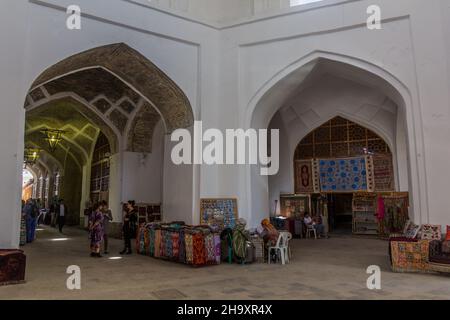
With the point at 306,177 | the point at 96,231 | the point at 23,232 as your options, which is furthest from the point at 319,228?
the point at 23,232

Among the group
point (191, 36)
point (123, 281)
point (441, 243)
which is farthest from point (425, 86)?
point (123, 281)

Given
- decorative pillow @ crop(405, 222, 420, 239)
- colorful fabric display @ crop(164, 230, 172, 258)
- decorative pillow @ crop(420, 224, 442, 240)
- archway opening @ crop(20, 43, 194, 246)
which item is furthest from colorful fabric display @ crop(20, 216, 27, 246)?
decorative pillow @ crop(420, 224, 442, 240)

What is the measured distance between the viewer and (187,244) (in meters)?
6.84

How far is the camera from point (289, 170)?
13.0 m

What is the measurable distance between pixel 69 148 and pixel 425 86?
51.7ft

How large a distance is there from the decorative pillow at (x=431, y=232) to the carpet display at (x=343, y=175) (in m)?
5.04

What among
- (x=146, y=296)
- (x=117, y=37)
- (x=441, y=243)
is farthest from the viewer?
(x=117, y=37)

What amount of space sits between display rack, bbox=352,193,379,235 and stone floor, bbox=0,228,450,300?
14.3 feet

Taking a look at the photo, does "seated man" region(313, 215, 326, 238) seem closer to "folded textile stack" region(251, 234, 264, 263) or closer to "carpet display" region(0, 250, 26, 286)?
"folded textile stack" region(251, 234, 264, 263)

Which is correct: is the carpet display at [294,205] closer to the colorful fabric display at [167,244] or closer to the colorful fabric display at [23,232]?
the colorful fabric display at [167,244]

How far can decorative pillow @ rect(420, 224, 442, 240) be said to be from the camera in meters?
6.63

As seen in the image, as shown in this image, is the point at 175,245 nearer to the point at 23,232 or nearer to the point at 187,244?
the point at 187,244
